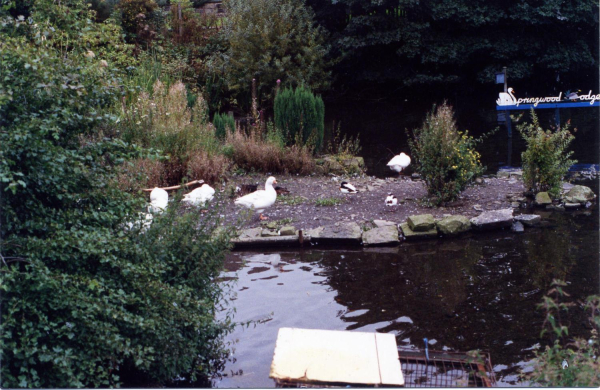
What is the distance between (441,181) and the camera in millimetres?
8055

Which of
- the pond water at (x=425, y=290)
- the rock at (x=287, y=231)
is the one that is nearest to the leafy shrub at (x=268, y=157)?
the rock at (x=287, y=231)

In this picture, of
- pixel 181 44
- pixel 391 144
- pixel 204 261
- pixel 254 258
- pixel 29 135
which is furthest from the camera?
pixel 181 44

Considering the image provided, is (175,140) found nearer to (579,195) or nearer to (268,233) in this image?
(268,233)

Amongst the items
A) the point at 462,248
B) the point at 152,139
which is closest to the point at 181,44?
the point at 152,139

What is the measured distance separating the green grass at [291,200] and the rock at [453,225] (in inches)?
84.4

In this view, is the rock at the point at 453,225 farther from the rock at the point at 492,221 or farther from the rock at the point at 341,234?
the rock at the point at 341,234

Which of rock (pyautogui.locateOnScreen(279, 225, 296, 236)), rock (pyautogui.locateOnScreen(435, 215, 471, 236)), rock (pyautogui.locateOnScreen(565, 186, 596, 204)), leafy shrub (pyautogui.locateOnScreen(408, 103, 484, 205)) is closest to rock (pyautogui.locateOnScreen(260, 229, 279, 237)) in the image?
rock (pyautogui.locateOnScreen(279, 225, 296, 236))

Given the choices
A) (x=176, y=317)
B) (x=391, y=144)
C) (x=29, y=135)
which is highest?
(x=29, y=135)

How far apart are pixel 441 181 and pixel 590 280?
8.89 feet

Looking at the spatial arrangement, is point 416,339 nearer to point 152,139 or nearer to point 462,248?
point 462,248

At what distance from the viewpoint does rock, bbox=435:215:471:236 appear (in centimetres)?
727

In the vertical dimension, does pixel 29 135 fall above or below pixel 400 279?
above

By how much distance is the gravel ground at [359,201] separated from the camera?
786cm

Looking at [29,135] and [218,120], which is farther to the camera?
[218,120]
